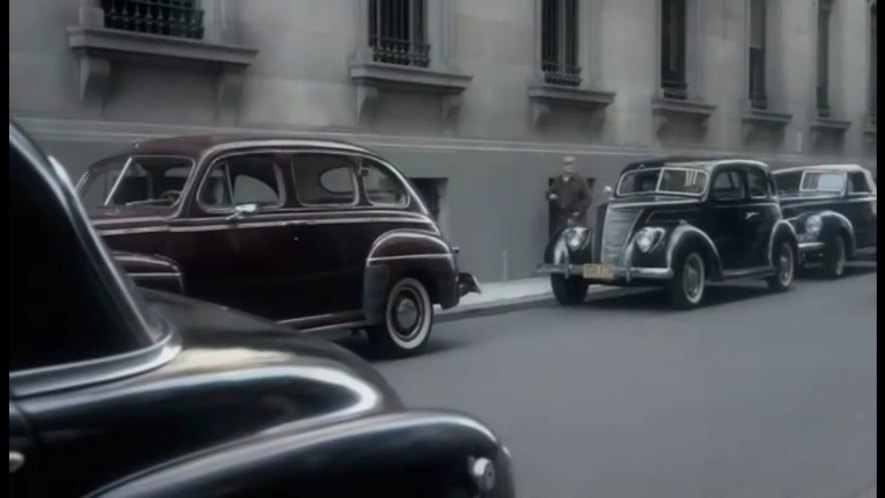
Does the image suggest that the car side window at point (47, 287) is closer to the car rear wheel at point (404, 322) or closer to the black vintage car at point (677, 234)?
the car rear wheel at point (404, 322)

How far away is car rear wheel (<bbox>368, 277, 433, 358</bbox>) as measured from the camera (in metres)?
10.0

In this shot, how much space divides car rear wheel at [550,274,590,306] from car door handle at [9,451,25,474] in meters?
12.4

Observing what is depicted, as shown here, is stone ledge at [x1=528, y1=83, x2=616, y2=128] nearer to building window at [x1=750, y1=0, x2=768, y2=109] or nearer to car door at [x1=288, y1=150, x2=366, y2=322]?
building window at [x1=750, y1=0, x2=768, y2=109]

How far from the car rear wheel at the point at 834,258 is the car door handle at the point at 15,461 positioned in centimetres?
1710

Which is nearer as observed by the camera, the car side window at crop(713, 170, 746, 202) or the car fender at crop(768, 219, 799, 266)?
the car side window at crop(713, 170, 746, 202)

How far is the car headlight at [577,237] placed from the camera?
46.6 feet

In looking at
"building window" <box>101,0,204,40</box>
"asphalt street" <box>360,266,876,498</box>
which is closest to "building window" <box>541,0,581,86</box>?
"asphalt street" <box>360,266,876,498</box>

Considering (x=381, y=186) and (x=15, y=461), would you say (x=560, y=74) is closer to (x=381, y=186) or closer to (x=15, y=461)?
(x=381, y=186)

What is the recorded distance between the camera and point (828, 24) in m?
24.1

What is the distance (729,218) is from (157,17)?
672 centimetres

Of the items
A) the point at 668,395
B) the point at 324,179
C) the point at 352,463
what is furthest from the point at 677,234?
the point at 352,463

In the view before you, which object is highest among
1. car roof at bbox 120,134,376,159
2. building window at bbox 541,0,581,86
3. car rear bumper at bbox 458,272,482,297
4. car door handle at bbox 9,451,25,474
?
building window at bbox 541,0,581,86

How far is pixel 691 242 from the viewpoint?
14.1 m

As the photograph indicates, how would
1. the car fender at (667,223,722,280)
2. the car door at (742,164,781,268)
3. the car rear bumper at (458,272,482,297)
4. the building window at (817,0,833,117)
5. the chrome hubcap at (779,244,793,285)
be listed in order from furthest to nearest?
the building window at (817,0,833,117), the chrome hubcap at (779,244,793,285), the car door at (742,164,781,268), the car fender at (667,223,722,280), the car rear bumper at (458,272,482,297)
